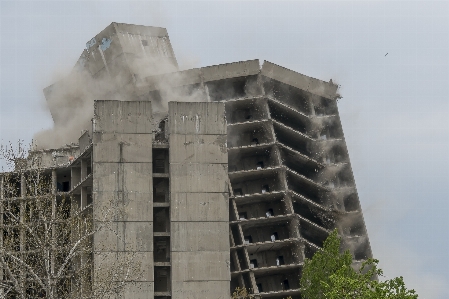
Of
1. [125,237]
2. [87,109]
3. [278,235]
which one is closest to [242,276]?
[278,235]

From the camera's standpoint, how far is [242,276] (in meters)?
80.7

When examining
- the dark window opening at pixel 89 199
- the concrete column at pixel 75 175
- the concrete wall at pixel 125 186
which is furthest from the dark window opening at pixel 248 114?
the dark window opening at pixel 89 199

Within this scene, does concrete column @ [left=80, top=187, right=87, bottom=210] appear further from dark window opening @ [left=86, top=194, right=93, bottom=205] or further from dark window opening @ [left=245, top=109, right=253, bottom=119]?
dark window opening @ [left=245, top=109, right=253, bottom=119]

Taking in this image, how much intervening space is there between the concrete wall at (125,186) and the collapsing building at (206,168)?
0.07m

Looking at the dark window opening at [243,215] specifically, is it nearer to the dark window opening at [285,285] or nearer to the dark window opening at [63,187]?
the dark window opening at [285,285]

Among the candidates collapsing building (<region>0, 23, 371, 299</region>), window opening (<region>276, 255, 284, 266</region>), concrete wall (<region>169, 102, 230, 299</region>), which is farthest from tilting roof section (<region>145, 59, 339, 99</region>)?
window opening (<region>276, 255, 284, 266</region>)

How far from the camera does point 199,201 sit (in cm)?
7600

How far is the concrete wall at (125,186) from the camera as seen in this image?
241ft

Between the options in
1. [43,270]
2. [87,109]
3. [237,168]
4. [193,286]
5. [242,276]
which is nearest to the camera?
[43,270]

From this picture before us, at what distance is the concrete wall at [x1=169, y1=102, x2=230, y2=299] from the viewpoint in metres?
74.4

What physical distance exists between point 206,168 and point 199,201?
2.51m

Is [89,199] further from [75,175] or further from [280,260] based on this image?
[280,260]

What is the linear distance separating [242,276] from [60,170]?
16.7m

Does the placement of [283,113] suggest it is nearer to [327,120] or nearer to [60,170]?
[327,120]
